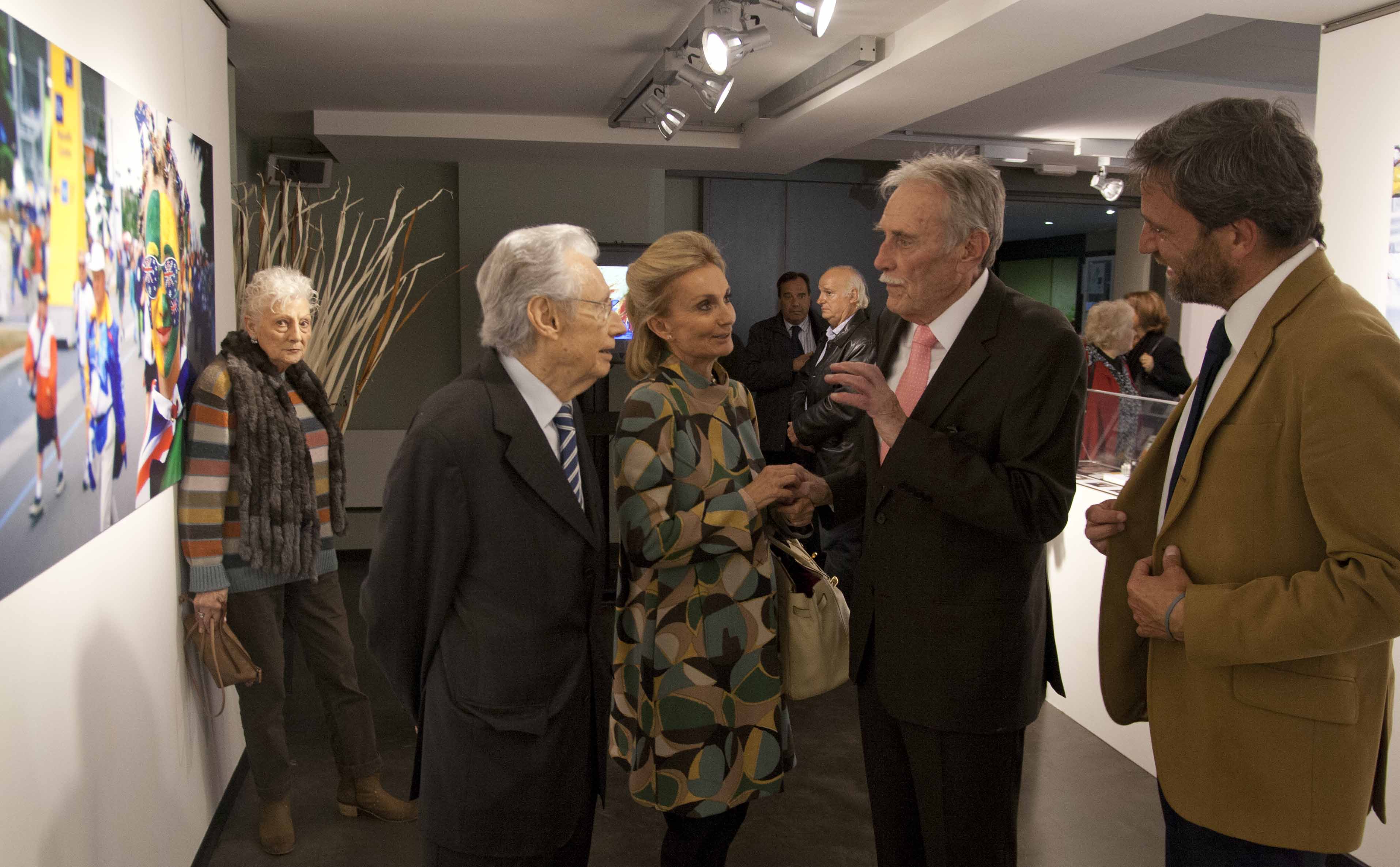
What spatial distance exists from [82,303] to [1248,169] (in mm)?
2063

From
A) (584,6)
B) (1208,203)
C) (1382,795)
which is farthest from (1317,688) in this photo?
(584,6)

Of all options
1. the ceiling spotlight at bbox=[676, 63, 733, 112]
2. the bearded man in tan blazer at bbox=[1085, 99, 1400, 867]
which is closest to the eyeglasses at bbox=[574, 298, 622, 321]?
the bearded man in tan blazer at bbox=[1085, 99, 1400, 867]

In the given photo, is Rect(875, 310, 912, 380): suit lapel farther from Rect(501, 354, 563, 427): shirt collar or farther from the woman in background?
the woman in background

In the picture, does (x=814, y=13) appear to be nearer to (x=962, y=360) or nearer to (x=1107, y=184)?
(x=962, y=360)

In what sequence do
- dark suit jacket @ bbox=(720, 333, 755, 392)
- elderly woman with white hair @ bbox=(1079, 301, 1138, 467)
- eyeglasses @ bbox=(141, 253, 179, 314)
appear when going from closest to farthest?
eyeglasses @ bbox=(141, 253, 179, 314) → elderly woman with white hair @ bbox=(1079, 301, 1138, 467) → dark suit jacket @ bbox=(720, 333, 755, 392)

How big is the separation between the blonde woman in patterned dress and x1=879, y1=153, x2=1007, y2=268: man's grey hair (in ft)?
1.54

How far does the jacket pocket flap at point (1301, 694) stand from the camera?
1328 millimetres

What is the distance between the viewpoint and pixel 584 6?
3562 millimetres

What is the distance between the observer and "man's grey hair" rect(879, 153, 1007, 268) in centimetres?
176

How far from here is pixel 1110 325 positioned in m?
4.82

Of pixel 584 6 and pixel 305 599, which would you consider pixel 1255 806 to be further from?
pixel 584 6

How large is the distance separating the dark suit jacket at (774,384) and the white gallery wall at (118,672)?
10.4 ft

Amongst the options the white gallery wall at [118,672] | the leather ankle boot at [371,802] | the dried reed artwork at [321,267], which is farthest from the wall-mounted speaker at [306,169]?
the leather ankle boot at [371,802]

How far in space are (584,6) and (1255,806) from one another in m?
3.27
